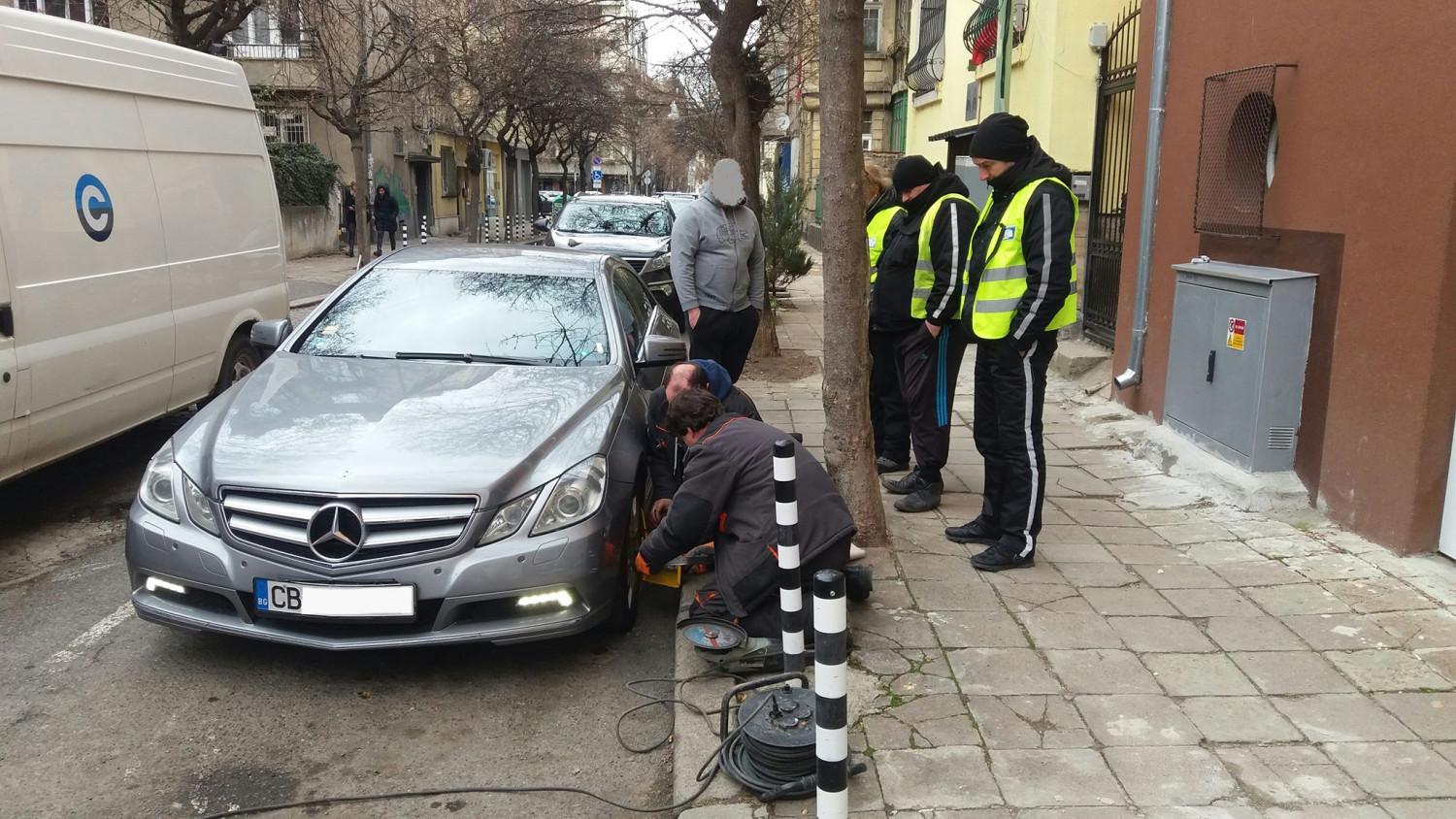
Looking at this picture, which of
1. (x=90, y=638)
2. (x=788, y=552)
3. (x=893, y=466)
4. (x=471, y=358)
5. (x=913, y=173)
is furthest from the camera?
(x=893, y=466)

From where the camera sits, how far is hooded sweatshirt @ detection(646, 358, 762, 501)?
191 inches

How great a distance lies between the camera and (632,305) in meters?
6.25

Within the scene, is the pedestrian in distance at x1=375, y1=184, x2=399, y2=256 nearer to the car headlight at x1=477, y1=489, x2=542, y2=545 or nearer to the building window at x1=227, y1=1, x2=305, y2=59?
the building window at x1=227, y1=1, x2=305, y2=59

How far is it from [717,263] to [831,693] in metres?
4.56

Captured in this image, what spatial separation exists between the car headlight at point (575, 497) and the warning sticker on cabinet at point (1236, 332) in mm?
3602

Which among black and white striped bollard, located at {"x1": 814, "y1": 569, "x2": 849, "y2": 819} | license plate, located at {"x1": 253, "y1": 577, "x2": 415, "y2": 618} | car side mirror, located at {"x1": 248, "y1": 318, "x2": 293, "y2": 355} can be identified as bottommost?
license plate, located at {"x1": 253, "y1": 577, "x2": 415, "y2": 618}

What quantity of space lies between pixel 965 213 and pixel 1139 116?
9.45 feet

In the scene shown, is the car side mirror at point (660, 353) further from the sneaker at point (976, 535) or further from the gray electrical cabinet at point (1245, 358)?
the gray electrical cabinet at point (1245, 358)

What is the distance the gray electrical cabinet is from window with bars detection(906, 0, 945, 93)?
12282 millimetres

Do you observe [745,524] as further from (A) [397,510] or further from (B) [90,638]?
(B) [90,638]

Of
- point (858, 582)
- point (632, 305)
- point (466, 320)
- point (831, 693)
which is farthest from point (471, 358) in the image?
point (831, 693)

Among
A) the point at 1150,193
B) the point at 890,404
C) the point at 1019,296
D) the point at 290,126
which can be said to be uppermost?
the point at 290,126

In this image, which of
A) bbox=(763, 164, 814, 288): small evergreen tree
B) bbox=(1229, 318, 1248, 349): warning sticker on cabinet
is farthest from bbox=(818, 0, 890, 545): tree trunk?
bbox=(763, 164, 814, 288): small evergreen tree

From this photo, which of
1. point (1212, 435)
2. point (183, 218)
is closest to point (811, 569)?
point (1212, 435)
